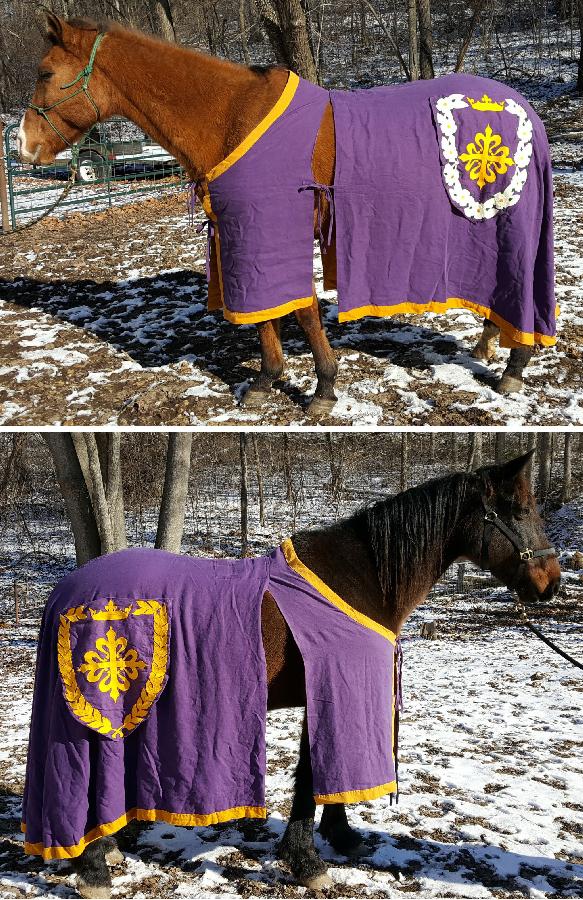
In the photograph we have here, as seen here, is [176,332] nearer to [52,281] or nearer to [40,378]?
[40,378]

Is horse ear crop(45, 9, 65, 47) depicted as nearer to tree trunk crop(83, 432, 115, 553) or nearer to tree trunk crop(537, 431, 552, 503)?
tree trunk crop(83, 432, 115, 553)

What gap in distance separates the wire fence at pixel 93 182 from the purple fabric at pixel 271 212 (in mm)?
6537

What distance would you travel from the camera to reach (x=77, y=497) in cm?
629

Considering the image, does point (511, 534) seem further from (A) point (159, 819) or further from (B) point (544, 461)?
(B) point (544, 461)

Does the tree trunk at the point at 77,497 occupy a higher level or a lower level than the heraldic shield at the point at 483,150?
lower

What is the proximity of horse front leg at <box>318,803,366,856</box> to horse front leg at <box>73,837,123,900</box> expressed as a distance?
0.95 metres

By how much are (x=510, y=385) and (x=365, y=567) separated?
225 centimetres

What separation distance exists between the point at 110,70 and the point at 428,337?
2.80 m

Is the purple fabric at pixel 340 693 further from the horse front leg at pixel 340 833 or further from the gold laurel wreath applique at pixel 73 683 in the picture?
the gold laurel wreath applique at pixel 73 683

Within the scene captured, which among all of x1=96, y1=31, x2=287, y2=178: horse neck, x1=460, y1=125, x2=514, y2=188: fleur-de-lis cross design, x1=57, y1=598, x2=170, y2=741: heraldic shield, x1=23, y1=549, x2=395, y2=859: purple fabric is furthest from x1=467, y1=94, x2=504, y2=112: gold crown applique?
x1=57, y1=598, x2=170, y2=741: heraldic shield

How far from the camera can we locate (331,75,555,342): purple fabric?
12.7 feet

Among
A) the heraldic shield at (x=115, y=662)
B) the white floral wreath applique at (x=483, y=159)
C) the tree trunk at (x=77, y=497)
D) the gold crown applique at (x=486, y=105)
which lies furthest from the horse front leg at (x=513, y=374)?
the tree trunk at (x=77, y=497)

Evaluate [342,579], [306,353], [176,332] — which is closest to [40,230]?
[176,332]

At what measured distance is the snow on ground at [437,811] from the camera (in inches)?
114
